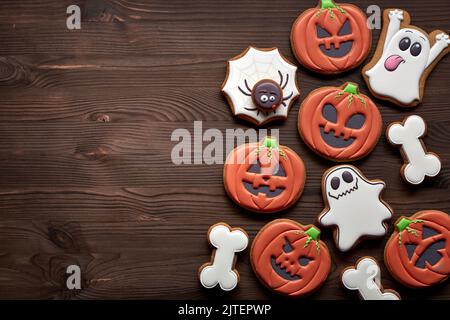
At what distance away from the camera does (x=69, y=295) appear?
1.69 meters

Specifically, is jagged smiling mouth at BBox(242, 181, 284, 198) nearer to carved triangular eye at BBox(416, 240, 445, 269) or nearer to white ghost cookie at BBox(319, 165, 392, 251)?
white ghost cookie at BBox(319, 165, 392, 251)

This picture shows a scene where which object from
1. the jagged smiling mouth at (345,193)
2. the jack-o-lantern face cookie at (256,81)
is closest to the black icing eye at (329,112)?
the jack-o-lantern face cookie at (256,81)

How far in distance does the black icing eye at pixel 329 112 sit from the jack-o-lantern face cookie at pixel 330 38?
4.7 inches

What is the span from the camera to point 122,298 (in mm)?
1685

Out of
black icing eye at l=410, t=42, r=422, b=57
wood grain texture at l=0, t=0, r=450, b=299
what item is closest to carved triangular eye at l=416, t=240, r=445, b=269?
wood grain texture at l=0, t=0, r=450, b=299

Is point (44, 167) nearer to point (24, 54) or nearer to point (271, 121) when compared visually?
point (24, 54)

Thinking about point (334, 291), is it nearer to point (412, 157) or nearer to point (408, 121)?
point (412, 157)

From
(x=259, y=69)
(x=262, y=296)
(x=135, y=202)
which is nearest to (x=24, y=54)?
(x=135, y=202)

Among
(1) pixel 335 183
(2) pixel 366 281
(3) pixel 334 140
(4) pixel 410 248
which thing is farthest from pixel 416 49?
(2) pixel 366 281

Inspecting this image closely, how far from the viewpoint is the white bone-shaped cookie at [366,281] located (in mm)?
1662

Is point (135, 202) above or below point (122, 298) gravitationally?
above

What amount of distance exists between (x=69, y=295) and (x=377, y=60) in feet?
4.29

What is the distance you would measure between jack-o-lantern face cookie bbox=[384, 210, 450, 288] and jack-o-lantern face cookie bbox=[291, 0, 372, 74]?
57 centimetres

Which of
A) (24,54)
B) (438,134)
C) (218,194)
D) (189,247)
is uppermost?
(24,54)
